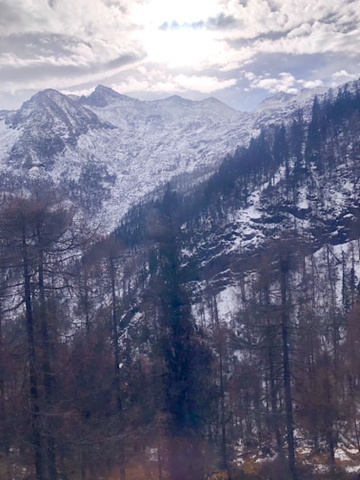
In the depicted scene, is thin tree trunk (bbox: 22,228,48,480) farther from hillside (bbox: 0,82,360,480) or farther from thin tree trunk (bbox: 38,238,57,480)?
thin tree trunk (bbox: 38,238,57,480)

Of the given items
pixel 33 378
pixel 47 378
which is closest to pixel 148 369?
pixel 47 378

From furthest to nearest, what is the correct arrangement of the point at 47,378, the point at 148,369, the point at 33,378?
the point at 148,369 < the point at 47,378 < the point at 33,378

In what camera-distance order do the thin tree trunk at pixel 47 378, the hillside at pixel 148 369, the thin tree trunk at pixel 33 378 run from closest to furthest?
1. the thin tree trunk at pixel 33 378
2. the thin tree trunk at pixel 47 378
3. the hillside at pixel 148 369

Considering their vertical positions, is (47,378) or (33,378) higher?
(33,378)

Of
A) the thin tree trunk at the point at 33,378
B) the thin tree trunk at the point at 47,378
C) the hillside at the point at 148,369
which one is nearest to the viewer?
the thin tree trunk at the point at 33,378

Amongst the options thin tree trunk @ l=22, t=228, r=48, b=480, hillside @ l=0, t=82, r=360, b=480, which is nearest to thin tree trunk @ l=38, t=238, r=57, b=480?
hillside @ l=0, t=82, r=360, b=480

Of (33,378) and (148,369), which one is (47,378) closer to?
(33,378)

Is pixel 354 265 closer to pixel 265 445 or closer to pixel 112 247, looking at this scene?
pixel 265 445

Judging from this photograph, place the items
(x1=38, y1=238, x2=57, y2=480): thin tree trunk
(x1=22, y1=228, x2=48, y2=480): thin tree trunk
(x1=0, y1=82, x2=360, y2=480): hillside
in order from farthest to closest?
1. (x1=0, y1=82, x2=360, y2=480): hillside
2. (x1=38, y1=238, x2=57, y2=480): thin tree trunk
3. (x1=22, y1=228, x2=48, y2=480): thin tree trunk

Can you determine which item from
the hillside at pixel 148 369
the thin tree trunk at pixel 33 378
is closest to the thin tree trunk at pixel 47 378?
the hillside at pixel 148 369

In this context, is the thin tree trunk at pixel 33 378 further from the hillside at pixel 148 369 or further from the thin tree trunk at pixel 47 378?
the thin tree trunk at pixel 47 378

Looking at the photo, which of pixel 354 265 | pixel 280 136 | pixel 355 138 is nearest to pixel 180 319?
pixel 354 265
